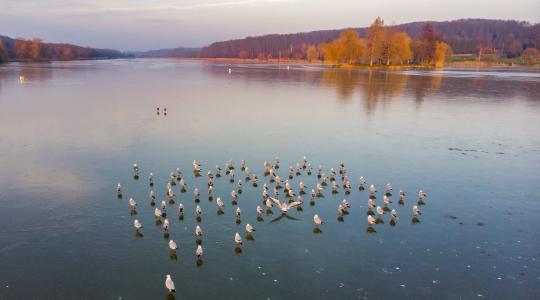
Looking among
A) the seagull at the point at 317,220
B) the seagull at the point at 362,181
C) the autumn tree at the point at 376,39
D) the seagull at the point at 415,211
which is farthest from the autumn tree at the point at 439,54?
the seagull at the point at 317,220

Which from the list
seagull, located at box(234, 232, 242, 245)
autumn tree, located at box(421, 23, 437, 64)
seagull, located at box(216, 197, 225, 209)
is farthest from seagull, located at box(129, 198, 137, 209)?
autumn tree, located at box(421, 23, 437, 64)

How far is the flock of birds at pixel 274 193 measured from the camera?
22.0 metres

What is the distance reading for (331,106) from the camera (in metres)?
64.9

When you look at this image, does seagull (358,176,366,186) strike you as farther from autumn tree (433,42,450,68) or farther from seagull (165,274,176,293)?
autumn tree (433,42,450,68)

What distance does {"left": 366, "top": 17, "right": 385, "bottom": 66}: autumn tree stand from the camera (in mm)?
159500

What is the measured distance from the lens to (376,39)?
160375 mm

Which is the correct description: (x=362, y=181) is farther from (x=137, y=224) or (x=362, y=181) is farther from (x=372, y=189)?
(x=137, y=224)

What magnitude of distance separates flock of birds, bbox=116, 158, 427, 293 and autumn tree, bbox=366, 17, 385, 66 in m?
140

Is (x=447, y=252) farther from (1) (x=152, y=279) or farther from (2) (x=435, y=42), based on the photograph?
(2) (x=435, y=42)

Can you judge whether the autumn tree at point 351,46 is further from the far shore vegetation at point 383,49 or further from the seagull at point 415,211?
the seagull at point 415,211

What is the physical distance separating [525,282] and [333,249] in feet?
26.9

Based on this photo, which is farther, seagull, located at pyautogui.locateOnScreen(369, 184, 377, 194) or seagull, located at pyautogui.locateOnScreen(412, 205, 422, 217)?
seagull, located at pyautogui.locateOnScreen(369, 184, 377, 194)

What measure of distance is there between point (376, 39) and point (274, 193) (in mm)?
148510

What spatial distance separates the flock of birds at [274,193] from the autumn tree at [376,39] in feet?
460
